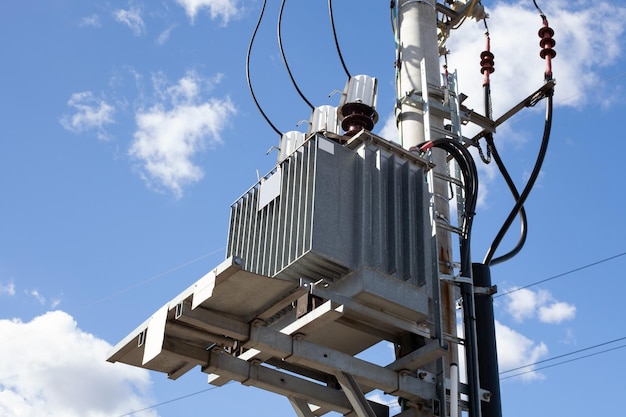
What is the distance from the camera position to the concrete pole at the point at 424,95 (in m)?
8.56

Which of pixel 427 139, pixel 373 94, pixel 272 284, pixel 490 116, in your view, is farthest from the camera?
pixel 490 116

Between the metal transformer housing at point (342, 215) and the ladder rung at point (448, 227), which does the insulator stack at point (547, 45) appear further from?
the metal transformer housing at point (342, 215)

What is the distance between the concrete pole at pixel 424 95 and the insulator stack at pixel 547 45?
47.8 inches

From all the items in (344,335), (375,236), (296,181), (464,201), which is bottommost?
(344,335)

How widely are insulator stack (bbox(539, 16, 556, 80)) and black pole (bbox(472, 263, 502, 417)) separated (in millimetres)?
2686

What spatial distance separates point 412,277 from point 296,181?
1.29 meters

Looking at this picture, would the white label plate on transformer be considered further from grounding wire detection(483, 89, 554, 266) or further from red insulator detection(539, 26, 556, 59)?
red insulator detection(539, 26, 556, 59)

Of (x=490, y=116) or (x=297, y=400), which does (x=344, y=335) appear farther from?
(x=490, y=116)

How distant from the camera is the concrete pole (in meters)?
8.56

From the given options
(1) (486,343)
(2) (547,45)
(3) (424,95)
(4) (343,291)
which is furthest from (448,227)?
(2) (547,45)

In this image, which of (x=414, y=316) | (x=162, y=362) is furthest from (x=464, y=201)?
(x=162, y=362)

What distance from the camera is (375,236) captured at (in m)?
7.66

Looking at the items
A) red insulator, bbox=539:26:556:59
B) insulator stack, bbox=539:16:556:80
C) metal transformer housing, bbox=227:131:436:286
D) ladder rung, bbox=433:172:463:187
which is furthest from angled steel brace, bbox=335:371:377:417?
→ red insulator, bbox=539:26:556:59

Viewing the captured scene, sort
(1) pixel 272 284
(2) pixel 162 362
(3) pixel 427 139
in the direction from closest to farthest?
1. (1) pixel 272 284
2. (2) pixel 162 362
3. (3) pixel 427 139
